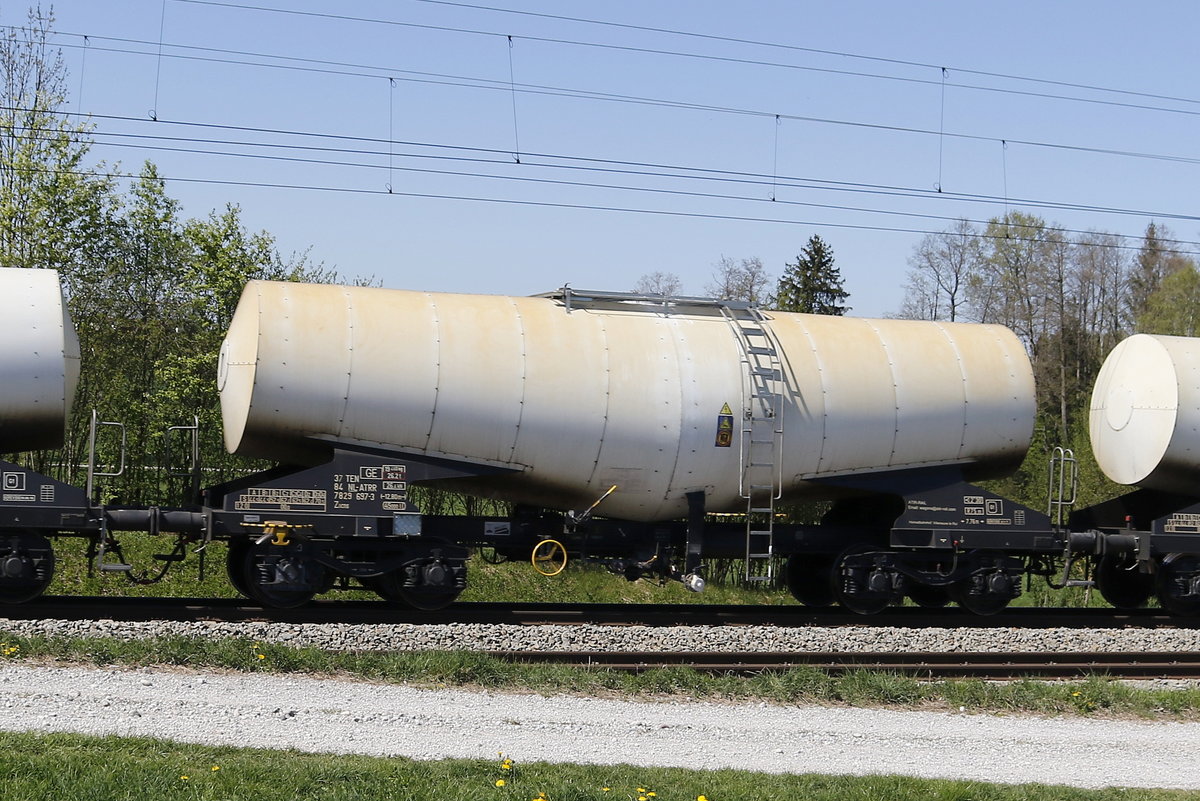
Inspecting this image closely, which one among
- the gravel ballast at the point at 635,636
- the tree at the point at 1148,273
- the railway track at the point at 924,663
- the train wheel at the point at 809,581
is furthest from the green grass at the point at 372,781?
the tree at the point at 1148,273

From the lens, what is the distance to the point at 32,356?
1327cm

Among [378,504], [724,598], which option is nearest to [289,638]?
[378,504]

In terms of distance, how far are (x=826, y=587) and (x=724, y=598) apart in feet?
28.5

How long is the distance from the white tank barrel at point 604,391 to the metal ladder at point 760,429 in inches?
2.1

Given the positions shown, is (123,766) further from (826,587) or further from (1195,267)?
(1195,267)

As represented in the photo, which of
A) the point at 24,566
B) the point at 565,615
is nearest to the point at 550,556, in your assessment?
the point at 565,615

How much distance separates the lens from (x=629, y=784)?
A: 7.85 m

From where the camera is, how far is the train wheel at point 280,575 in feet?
45.9

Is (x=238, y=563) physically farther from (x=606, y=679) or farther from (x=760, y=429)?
(x=760, y=429)

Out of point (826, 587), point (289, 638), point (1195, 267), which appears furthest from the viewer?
point (1195, 267)

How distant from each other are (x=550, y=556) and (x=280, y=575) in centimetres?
326

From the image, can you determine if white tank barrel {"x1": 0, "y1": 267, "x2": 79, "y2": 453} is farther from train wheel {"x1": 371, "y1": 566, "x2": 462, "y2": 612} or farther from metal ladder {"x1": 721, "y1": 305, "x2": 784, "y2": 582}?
metal ladder {"x1": 721, "y1": 305, "x2": 784, "y2": 582}

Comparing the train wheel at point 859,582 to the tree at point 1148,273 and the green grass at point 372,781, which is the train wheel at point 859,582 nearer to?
the green grass at point 372,781

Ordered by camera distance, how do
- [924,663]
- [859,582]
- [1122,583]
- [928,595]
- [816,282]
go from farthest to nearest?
[816,282]
[1122,583]
[928,595]
[859,582]
[924,663]
